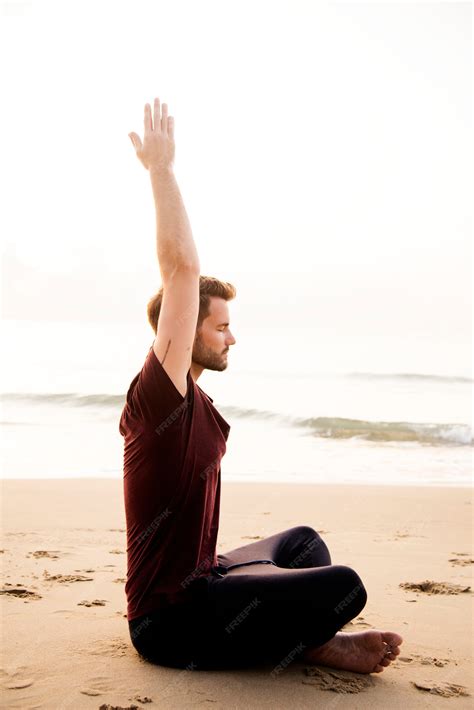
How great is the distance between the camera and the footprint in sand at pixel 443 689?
10.2 ft

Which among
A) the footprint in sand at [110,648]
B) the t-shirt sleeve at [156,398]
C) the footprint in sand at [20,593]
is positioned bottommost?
the footprint in sand at [20,593]

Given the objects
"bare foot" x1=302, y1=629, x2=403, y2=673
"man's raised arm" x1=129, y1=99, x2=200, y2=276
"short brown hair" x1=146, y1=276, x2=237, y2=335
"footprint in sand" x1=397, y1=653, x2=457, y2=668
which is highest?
"man's raised arm" x1=129, y1=99, x2=200, y2=276

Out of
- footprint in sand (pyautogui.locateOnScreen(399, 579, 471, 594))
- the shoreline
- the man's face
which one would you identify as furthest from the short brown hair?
the shoreline

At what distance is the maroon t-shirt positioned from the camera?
3.06 m

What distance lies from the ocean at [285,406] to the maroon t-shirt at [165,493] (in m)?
0.53

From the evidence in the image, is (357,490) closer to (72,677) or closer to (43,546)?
(43,546)

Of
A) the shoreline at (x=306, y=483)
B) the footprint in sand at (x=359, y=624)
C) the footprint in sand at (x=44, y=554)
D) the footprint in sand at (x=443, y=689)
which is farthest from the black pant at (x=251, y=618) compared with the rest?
the shoreline at (x=306, y=483)

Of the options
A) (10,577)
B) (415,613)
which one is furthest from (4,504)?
(415,613)

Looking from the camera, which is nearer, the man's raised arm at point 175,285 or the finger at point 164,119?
the man's raised arm at point 175,285

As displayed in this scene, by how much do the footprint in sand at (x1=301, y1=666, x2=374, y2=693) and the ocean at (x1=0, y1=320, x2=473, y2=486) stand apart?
1.56 metres

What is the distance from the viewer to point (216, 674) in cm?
314

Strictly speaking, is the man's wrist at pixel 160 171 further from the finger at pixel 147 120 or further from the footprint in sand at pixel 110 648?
the footprint in sand at pixel 110 648

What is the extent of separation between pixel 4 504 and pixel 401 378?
76.8 ft

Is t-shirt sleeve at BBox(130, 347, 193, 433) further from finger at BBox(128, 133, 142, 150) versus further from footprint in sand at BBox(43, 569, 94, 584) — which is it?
footprint in sand at BBox(43, 569, 94, 584)
